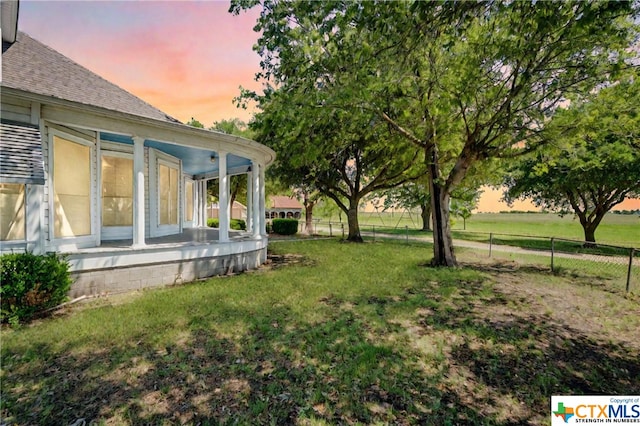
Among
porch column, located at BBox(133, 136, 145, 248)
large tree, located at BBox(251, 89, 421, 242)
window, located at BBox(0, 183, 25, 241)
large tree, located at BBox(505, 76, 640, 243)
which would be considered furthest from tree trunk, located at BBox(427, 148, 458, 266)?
window, located at BBox(0, 183, 25, 241)

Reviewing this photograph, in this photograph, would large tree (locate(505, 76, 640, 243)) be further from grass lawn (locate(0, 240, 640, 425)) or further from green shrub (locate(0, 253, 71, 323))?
green shrub (locate(0, 253, 71, 323))

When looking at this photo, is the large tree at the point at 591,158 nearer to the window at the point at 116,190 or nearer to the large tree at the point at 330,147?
the large tree at the point at 330,147

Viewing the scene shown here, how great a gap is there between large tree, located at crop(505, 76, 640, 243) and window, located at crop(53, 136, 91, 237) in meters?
11.7

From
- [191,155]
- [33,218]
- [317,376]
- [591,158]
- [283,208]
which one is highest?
[191,155]

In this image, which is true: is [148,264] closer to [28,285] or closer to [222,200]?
[28,285]

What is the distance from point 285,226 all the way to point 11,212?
58.8ft

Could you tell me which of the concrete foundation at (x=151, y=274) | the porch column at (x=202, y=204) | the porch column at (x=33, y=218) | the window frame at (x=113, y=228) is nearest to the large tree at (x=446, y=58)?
the window frame at (x=113, y=228)

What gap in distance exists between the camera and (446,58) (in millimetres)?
6867

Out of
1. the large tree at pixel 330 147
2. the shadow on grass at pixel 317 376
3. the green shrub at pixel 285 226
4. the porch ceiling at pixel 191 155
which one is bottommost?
the shadow on grass at pixel 317 376

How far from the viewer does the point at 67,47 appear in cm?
820

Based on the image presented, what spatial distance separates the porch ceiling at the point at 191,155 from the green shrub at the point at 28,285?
3743 millimetres

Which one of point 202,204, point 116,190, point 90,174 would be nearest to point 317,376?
point 90,174

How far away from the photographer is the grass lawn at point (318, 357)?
271 centimetres

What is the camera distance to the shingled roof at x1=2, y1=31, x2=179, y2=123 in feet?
19.8
